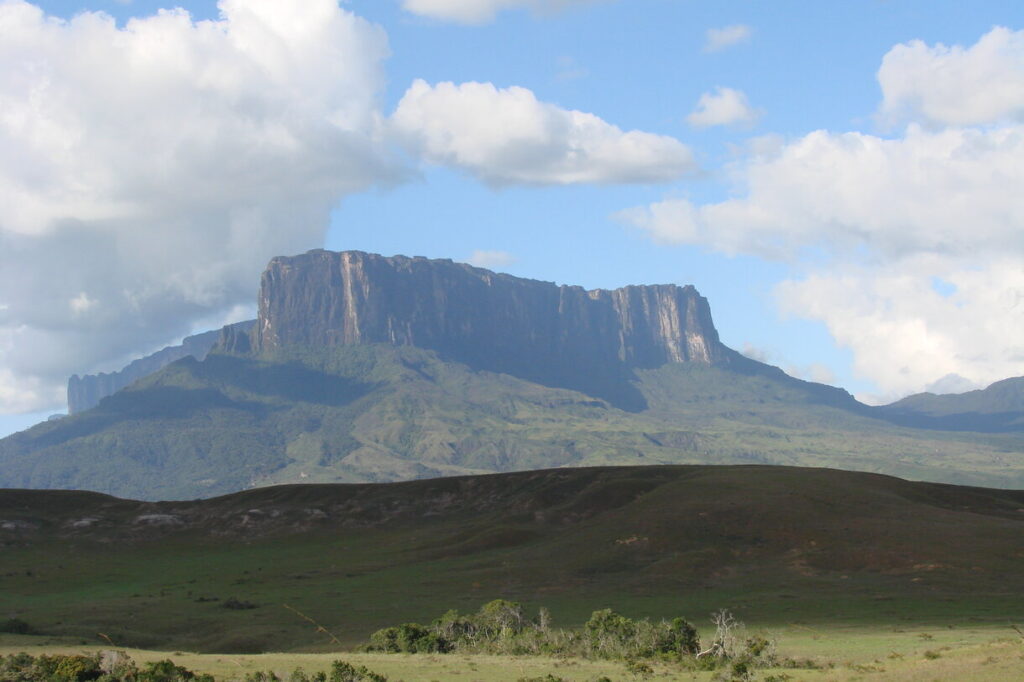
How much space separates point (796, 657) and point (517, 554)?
54262 mm

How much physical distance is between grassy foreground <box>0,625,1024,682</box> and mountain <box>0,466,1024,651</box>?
6.60m

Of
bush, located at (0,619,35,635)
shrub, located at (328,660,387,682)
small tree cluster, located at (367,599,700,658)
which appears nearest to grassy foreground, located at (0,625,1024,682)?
shrub, located at (328,660,387,682)

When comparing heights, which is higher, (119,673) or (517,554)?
(119,673)

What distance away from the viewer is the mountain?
241 feet

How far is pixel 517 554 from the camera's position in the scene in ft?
330

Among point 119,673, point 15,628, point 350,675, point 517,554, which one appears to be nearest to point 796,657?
point 350,675

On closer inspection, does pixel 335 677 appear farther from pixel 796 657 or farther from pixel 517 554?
pixel 517 554

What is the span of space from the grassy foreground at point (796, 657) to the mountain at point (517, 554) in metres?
6.60

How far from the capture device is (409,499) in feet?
465

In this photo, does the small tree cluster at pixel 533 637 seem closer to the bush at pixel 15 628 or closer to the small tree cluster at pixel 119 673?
the small tree cluster at pixel 119 673

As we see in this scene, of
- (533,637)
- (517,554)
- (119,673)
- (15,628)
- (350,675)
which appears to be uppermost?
(119,673)

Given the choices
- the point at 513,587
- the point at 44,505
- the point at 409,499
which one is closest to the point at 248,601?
the point at 513,587

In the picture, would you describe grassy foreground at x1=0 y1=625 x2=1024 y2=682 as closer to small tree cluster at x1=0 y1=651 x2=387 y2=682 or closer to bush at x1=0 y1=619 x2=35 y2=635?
small tree cluster at x1=0 y1=651 x2=387 y2=682

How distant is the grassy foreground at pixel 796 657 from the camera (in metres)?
39.1
